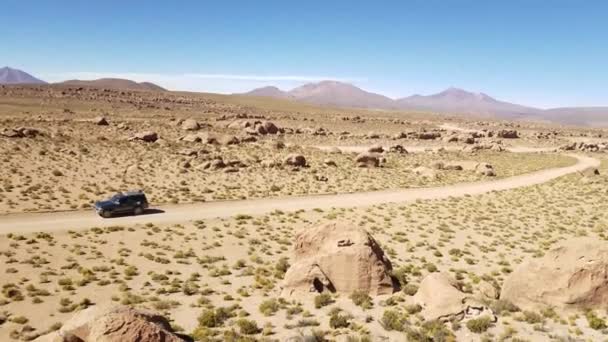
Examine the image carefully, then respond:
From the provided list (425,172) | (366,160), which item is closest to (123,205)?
(366,160)

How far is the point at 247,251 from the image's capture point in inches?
1145

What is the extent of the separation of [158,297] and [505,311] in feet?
49.5

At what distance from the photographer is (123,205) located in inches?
1383

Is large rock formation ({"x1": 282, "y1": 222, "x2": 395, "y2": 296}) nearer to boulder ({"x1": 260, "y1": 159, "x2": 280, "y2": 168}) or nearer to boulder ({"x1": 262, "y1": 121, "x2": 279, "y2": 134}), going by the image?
boulder ({"x1": 260, "y1": 159, "x2": 280, "y2": 168})

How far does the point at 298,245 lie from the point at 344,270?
3.61 m


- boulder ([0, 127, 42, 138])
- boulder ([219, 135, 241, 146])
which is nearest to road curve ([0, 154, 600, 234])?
A: boulder ([0, 127, 42, 138])

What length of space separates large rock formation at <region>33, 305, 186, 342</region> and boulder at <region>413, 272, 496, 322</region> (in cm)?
1045

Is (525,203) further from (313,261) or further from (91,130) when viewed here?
(91,130)

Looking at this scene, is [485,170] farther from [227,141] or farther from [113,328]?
[113,328]

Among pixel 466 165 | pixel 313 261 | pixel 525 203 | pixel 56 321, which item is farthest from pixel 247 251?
pixel 466 165

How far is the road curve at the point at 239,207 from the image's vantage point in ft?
104

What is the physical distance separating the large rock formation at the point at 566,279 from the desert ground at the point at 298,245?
0.06m

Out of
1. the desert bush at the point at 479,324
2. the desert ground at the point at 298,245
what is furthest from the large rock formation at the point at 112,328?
the desert bush at the point at 479,324

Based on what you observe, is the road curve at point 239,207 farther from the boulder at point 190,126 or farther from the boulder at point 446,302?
the boulder at point 190,126
